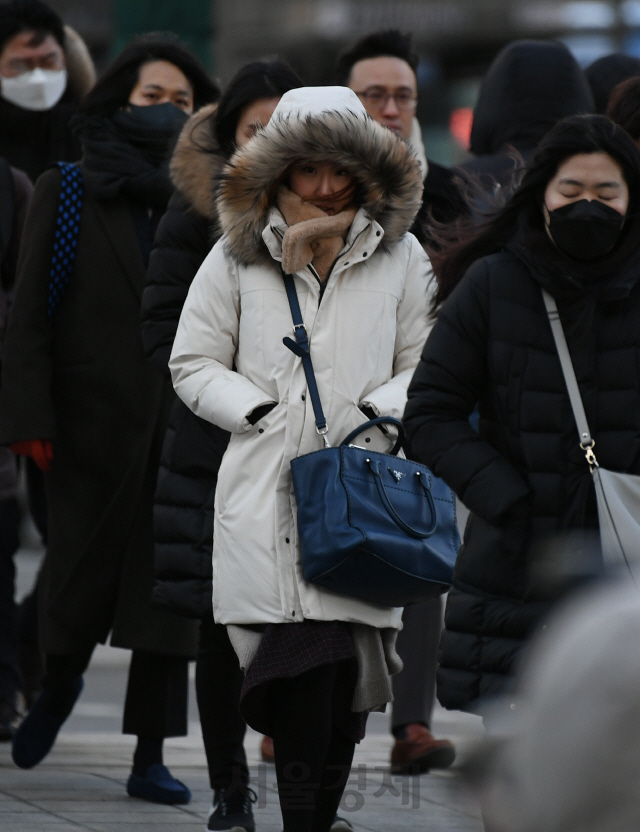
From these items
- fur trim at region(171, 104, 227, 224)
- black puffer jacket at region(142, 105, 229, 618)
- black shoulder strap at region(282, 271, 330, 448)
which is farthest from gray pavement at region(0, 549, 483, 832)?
fur trim at region(171, 104, 227, 224)

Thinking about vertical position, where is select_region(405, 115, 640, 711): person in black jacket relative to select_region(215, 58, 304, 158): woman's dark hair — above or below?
below

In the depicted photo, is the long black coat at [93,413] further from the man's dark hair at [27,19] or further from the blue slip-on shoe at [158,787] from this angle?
the man's dark hair at [27,19]

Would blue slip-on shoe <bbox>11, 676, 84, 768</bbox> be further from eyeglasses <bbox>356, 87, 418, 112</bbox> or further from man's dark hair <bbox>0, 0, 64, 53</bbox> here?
man's dark hair <bbox>0, 0, 64, 53</bbox>

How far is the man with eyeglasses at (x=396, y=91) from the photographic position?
605 cm

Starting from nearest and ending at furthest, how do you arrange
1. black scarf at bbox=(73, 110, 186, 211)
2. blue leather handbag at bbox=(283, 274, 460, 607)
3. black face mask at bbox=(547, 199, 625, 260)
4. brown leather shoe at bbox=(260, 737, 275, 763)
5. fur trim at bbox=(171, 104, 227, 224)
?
black face mask at bbox=(547, 199, 625, 260)
blue leather handbag at bbox=(283, 274, 460, 607)
fur trim at bbox=(171, 104, 227, 224)
black scarf at bbox=(73, 110, 186, 211)
brown leather shoe at bbox=(260, 737, 275, 763)

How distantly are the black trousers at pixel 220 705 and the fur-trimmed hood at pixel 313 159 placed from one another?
1123mm

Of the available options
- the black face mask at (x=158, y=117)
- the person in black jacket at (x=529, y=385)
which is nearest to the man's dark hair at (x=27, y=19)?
the black face mask at (x=158, y=117)

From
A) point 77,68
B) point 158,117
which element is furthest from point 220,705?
point 77,68

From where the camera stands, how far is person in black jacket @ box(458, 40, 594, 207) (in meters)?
6.45

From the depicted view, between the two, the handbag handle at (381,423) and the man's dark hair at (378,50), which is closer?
the handbag handle at (381,423)

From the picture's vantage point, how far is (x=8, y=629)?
608 centimetres

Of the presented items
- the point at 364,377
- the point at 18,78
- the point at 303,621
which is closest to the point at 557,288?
the point at 364,377

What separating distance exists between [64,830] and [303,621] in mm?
1030

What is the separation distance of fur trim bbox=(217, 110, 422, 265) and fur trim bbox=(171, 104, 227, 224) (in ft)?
1.63
